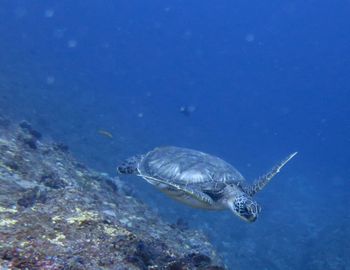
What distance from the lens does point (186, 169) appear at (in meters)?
6.77

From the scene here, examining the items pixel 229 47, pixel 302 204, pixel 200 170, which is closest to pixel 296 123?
pixel 229 47

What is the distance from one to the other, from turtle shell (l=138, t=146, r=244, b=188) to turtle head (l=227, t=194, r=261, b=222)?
2.46ft

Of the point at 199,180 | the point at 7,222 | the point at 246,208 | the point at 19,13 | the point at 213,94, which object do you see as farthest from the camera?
the point at 213,94

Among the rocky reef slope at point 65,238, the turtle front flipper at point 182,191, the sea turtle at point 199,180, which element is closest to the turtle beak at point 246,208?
the sea turtle at point 199,180

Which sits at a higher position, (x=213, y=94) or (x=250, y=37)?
(x=250, y=37)

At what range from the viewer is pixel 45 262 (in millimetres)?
2318

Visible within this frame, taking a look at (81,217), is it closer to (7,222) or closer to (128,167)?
(7,222)

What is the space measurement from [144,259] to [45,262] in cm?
106

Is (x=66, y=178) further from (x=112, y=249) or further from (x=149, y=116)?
(x=149, y=116)

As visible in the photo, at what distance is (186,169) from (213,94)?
103 metres

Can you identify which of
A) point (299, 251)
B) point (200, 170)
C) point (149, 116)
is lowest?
point (200, 170)

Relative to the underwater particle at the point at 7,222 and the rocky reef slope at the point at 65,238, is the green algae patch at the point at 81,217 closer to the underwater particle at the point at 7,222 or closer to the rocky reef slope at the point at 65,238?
the rocky reef slope at the point at 65,238

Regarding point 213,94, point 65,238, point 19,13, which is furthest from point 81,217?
point 213,94

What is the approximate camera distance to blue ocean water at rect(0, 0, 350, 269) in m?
16.9
